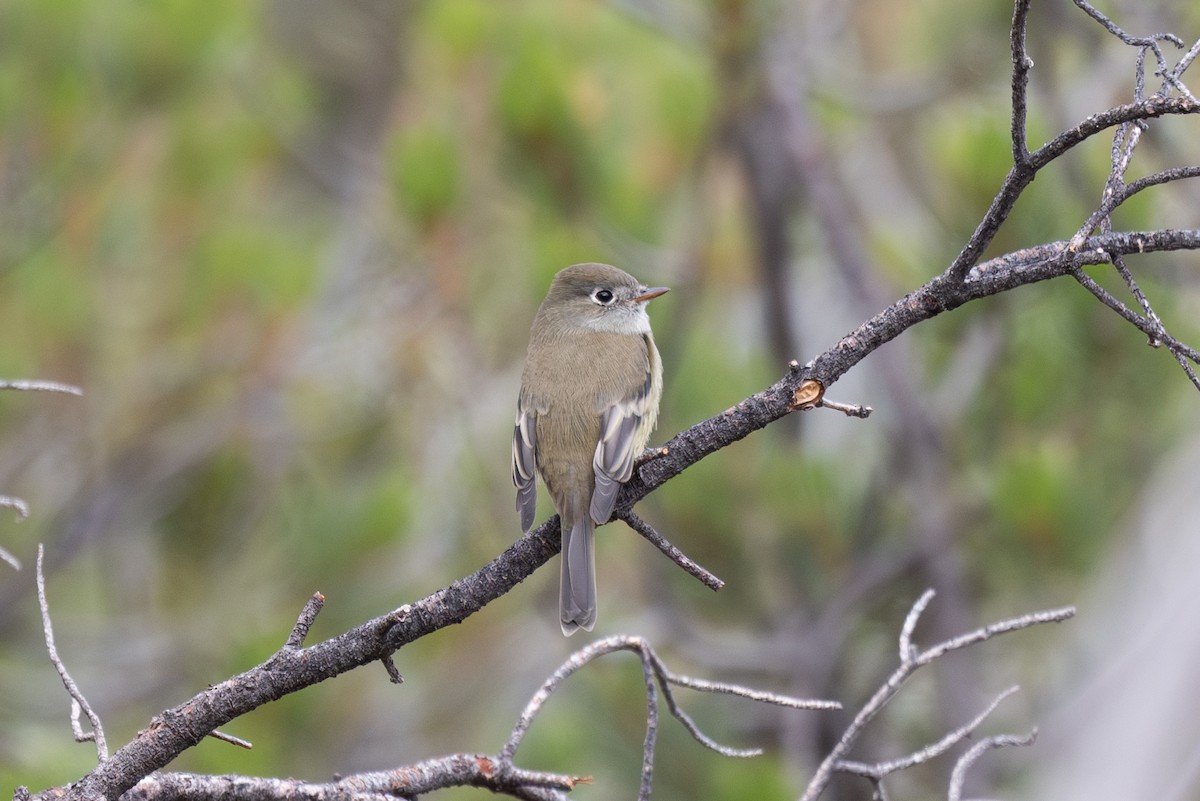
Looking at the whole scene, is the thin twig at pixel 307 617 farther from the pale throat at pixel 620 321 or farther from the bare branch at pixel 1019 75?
the pale throat at pixel 620 321

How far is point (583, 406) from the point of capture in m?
2.78

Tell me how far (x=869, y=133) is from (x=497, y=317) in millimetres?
1752

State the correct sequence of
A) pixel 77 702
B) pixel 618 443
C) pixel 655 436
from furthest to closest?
pixel 655 436 < pixel 618 443 < pixel 77 702

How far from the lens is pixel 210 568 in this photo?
3.90m

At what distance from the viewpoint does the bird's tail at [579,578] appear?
2490mm

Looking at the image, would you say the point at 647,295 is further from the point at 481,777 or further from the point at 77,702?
the point at 77,702

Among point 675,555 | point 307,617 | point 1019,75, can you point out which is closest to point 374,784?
point 307,617

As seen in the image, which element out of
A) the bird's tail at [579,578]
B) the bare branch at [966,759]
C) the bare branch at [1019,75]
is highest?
the bird's tail at [579,578]

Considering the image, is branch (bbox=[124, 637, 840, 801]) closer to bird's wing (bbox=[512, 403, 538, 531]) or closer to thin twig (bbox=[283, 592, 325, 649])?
thin twig (bbox=[283, 592, 325, 649])

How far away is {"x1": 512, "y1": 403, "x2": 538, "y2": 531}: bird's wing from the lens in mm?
2621

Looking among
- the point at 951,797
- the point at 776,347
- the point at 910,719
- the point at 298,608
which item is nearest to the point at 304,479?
the point at 298,608

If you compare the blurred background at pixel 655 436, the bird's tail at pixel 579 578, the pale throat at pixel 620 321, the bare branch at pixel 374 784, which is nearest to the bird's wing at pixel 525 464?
the bird's tail at pixel 579 578

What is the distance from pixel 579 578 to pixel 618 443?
0.90ft

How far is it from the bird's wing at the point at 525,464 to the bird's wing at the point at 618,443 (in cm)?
17
